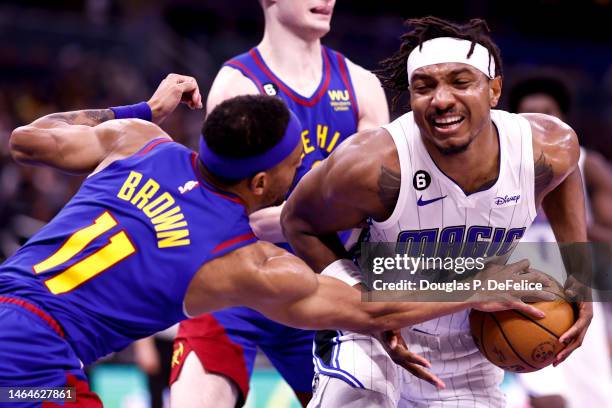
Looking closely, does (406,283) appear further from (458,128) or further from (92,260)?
(92,260)

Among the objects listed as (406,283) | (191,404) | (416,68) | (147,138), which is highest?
(416,68)

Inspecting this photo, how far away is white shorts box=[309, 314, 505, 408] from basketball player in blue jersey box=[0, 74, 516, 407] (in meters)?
0.48

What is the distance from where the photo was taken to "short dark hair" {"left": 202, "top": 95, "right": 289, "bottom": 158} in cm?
356

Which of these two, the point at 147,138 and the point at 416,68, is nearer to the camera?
the point at 147,138

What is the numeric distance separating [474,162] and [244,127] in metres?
1.14

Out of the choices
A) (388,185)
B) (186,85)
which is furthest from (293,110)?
(388,185)

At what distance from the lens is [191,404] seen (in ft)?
15.1

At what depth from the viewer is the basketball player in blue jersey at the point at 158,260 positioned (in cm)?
348

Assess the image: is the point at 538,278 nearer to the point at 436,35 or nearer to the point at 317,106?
the point at 436,35

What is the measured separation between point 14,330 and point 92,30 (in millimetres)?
9024

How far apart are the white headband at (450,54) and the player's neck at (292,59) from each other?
1160 mm

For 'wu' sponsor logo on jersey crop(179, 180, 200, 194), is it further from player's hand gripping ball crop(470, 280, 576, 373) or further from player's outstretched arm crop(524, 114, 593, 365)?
player's outstretched arm crop(524, 114, 593, 365)

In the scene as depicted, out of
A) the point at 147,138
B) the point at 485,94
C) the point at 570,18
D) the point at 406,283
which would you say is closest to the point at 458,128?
the point at 485,94

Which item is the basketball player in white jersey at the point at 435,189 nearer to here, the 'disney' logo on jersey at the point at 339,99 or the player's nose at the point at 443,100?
the player's nose at the point at 443,100
